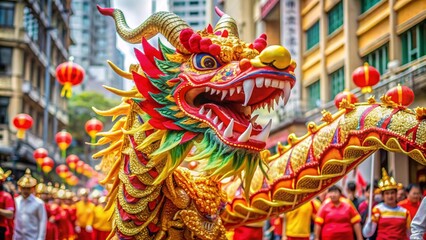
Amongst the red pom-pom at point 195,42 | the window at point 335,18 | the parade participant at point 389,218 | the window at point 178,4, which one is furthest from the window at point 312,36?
the window at point 178,4

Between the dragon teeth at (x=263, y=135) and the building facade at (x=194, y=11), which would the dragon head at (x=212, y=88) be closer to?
the dragon teeth at (x=263, y=135)

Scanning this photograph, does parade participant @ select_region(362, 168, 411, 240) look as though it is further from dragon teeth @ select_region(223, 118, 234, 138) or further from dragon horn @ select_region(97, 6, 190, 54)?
dragon teeth @ select_region(223, 118, 234, 138)

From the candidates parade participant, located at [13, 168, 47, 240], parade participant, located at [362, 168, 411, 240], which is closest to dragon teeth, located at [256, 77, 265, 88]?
parade participant, located at [362, 168, 411, 240]

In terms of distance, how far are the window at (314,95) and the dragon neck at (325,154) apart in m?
18.3

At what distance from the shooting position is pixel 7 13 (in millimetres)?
35000

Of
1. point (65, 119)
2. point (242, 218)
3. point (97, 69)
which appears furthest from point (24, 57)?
point (97, 69)

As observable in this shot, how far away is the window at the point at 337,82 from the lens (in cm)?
2295

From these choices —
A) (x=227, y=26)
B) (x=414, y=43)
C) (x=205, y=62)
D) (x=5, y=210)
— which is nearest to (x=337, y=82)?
(x=414, y=43)

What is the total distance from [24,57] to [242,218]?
30748 mm

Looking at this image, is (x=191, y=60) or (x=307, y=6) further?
(x=307, y=6)

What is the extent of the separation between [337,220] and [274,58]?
4.91 m

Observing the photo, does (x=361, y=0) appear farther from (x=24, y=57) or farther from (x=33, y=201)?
(x=24, y=57)

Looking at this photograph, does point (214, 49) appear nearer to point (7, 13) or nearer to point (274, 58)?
point (274, 58)

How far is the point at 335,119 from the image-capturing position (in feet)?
21.1
